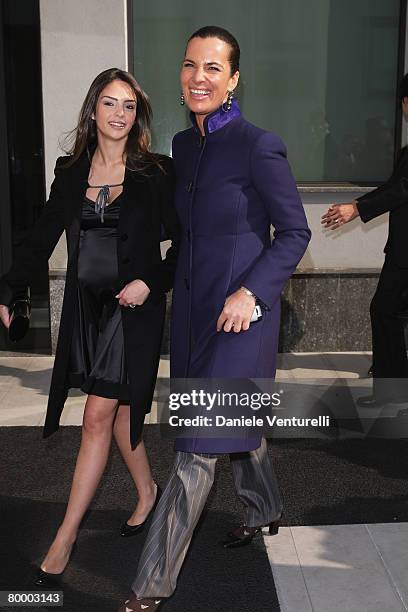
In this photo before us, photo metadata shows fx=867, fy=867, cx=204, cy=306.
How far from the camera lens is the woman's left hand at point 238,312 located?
3104 millimetres

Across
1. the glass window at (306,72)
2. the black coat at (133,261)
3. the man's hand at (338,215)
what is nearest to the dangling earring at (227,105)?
the black coat at (133,261)

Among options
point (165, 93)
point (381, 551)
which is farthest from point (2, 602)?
point (165, 93)

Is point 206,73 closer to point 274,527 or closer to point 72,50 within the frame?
point 274,527

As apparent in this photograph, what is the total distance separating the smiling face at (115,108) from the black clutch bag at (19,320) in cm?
79

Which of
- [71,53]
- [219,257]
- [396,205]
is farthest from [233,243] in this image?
[71,53]

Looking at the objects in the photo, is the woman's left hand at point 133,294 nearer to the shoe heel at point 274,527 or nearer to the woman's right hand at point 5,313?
the woman's right hand at point 5,313

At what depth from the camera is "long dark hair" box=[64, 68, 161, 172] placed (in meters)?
3.57

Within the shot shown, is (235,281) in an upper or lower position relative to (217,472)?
upper

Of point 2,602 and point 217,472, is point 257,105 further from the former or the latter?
point 2,602

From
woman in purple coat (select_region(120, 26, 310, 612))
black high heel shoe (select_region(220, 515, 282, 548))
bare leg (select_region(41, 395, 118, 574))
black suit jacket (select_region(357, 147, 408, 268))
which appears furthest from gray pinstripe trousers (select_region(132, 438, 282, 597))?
black suit jacket (select_region(357, 147, 408, 268))

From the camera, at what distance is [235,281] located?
3.27 m

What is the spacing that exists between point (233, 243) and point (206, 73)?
2.06ft

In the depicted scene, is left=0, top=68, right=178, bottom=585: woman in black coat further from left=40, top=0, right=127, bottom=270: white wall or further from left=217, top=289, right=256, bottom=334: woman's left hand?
left=40, top=0, right=127, bottom=270: white wall

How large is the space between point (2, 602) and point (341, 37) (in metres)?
6.16
